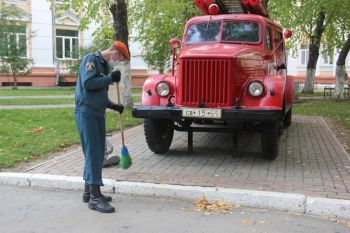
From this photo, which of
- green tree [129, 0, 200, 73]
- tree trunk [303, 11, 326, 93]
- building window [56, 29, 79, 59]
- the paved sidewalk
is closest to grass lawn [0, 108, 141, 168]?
the paved sidewalk

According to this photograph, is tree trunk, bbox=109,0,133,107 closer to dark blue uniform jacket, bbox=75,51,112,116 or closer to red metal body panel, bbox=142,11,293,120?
red metal body panel, bbox=142,11,293,120

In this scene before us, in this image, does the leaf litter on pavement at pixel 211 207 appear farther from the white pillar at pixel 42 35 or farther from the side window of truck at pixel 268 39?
the white pillar at pixel 42 35

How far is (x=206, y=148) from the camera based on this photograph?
8.96m

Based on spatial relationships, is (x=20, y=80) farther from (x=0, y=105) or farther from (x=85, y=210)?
(x=85, y=210)

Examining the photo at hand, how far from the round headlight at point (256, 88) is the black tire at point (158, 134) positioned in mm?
→ 1689

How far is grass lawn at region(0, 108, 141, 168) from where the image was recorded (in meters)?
8.19

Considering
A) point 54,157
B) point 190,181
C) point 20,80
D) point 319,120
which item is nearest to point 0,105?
point 54,157

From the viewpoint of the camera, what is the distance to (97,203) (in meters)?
5.57

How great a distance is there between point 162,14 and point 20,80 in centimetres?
1706

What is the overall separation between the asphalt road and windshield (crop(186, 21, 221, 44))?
3.70 m

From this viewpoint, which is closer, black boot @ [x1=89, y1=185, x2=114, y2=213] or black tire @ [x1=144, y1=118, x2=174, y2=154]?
black boot @ [x1=89, y1=185, x2=114, y2=213]

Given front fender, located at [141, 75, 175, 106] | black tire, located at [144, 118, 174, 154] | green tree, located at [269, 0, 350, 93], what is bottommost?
black tire, located at [144, 118, 174, 154]

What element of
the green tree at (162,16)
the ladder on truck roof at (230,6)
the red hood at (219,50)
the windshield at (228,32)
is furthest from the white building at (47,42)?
the red hood at (219,50)

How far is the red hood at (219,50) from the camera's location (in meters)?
7.36
